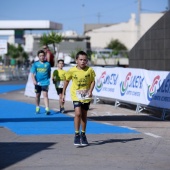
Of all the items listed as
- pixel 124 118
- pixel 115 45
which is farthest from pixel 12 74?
pixel 115 45

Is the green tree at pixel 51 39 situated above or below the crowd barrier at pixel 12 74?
above

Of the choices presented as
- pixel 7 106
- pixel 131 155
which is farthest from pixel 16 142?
pixel 7 106

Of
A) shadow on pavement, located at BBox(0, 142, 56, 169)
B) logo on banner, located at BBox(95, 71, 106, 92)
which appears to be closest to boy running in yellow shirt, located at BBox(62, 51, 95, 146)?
shadow on pavement, located at BBox(0, 142, 56, 169)

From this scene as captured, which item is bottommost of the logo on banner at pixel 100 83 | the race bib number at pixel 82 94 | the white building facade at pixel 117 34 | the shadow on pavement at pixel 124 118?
the shadow on pavement at pixel 124 118

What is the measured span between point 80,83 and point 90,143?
1.18 meters

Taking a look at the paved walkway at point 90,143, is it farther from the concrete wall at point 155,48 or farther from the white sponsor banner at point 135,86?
the concrete wall at point 155,48

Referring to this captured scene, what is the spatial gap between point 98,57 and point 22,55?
25054mm

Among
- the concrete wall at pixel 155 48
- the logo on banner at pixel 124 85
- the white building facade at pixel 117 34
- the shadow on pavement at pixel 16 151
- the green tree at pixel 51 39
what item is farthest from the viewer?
the white building facade at pixel 117 34

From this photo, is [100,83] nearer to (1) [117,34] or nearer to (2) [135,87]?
(2) [135,87]

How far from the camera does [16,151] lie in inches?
416

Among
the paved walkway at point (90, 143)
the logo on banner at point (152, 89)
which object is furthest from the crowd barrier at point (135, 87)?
the paved walkway at point (90, 143)

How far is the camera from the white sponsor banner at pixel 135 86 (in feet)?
54.1

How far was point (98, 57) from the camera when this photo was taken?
69.8 metres

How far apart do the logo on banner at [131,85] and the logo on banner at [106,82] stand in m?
0.75
